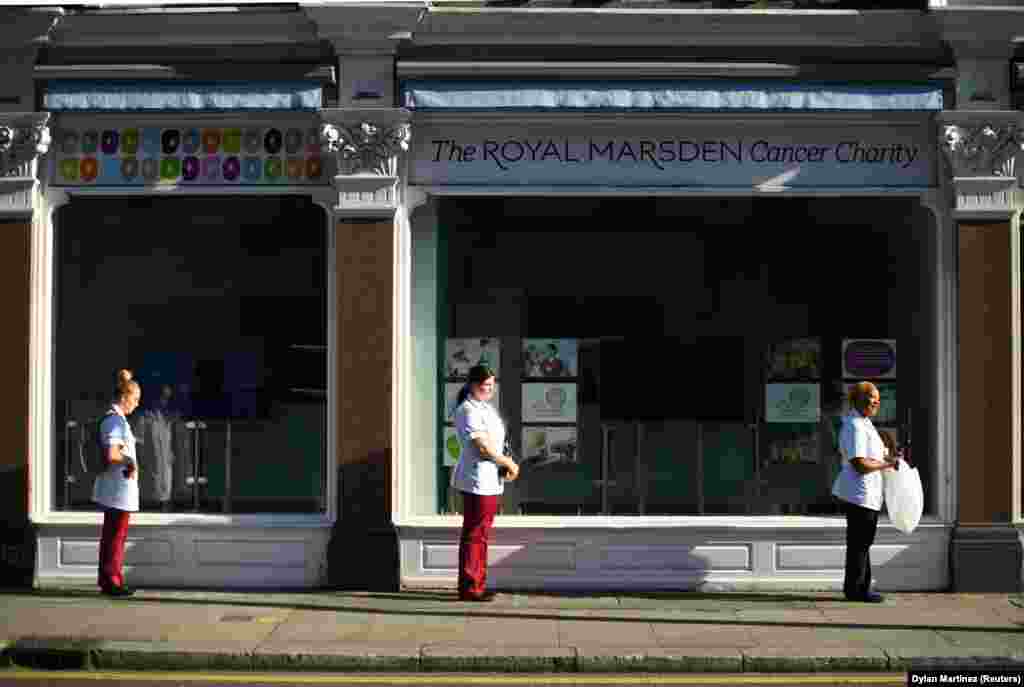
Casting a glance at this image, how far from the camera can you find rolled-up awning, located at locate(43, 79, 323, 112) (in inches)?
496

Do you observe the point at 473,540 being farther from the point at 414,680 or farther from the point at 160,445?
the point at 160,445

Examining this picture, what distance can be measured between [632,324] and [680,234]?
2.73 ft

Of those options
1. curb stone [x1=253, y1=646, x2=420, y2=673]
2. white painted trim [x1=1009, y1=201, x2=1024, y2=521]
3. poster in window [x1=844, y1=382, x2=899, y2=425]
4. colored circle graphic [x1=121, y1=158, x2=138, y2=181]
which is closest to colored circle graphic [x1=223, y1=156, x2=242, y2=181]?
colored circle graphic [x1=121, y1=158, x2=138, y2=181]

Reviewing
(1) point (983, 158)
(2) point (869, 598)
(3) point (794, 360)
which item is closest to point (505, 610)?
(2) point (869, 598)

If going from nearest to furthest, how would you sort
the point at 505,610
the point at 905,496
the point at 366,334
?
the point at 505,610, the point at 905,496, the point at 366,334

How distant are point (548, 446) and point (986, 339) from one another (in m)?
3.58

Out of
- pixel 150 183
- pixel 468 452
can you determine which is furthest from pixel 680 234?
pixel 150 183

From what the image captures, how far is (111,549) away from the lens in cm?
1215

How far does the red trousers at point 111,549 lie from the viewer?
12133 mm

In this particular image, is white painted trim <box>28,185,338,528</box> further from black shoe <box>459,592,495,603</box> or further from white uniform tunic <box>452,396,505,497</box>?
black shoe <box>459,592,495,603</box>

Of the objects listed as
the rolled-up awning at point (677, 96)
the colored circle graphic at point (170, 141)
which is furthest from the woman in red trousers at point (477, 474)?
the colored circle graphic at point (170, 141)

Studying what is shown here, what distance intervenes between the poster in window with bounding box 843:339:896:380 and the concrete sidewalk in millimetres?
1831

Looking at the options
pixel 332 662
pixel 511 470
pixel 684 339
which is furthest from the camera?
pixel 684 339

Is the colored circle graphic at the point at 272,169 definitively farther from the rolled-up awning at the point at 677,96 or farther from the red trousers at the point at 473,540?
the red trousers at the point at 473,540
